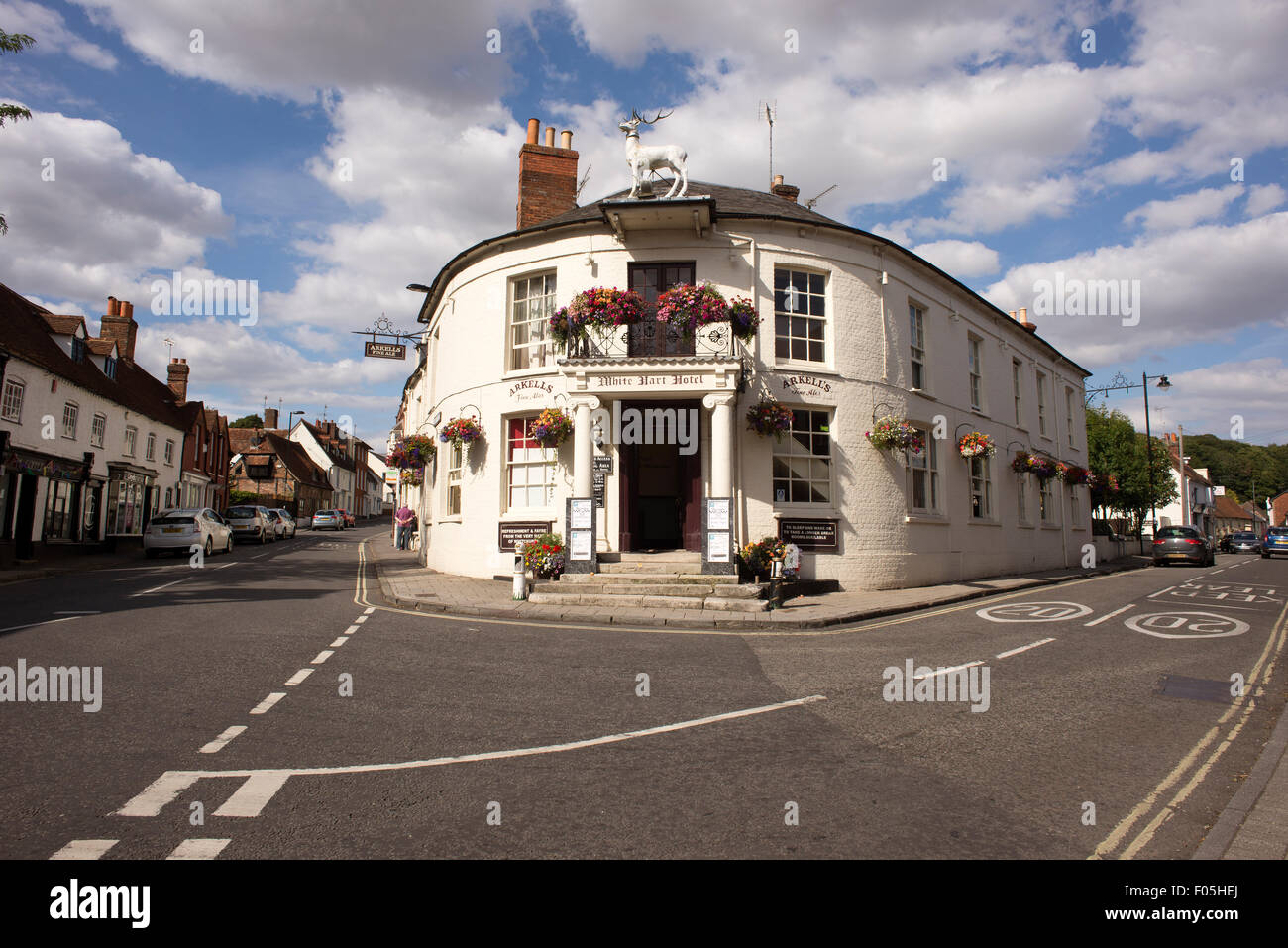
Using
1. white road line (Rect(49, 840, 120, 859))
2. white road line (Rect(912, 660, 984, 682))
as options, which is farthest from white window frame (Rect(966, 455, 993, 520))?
white road line (Rect(49, 840, 120, 859))

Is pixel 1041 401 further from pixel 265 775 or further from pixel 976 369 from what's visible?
pixel 265 775

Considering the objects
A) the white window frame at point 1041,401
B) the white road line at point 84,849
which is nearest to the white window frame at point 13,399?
the white road line at point 84,849

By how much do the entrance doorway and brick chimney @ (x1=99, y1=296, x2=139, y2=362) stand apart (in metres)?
31.3

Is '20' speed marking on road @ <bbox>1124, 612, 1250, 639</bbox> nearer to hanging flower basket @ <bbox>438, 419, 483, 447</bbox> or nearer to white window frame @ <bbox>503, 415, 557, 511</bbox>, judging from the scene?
white window frame @ <bbox>503, 415, 557, 511</bbox>

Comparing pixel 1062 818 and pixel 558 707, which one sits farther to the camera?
pixel 558 707

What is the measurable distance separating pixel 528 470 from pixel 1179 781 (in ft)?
44.2

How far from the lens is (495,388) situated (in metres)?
17.0

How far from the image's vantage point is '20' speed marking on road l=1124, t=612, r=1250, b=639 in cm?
1023

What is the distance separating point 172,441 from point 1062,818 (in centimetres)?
4268

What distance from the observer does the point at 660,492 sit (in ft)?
52.5

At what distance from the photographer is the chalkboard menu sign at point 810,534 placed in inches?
602

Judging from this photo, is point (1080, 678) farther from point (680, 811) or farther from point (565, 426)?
point (565, 426)

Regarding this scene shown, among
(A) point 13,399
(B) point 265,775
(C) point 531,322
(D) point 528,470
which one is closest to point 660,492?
(D) point 528,470
